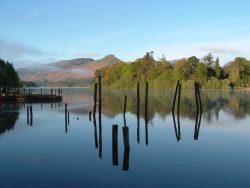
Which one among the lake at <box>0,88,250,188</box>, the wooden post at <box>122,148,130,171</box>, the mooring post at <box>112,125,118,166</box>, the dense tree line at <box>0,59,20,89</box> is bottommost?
the lake at <box>0,88,250,188</box>

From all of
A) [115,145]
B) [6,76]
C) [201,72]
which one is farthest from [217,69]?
[115,145]

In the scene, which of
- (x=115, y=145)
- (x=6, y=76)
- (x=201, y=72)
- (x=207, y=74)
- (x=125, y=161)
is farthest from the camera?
(x=207, y=74)

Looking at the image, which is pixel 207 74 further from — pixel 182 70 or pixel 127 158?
pixel 127 158

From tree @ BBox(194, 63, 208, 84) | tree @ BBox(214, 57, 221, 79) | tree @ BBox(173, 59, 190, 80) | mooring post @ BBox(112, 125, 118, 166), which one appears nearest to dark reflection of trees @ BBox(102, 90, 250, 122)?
mooring post @ BBox(112, 125, 118, 166)

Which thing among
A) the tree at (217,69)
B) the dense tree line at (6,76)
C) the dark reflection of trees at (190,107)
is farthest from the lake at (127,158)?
the tree at (217,69)

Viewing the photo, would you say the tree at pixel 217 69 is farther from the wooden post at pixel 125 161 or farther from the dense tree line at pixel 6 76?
the wooden post at pixel 125 161

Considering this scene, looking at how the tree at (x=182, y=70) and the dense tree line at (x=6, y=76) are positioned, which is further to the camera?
the tree at (x=182, y=70)

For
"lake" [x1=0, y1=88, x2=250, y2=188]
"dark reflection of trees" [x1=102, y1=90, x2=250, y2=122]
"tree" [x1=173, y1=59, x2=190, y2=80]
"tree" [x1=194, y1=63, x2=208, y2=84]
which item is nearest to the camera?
"lake" [x1=0, y1=88, x2=250, y2=188]

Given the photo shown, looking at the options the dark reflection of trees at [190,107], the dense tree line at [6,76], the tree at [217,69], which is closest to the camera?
the dark reflection of trees at [190,107]

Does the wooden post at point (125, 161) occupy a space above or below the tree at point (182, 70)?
below

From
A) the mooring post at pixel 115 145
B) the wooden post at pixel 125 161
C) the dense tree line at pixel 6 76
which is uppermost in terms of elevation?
the dense tree line at pixel 6 76

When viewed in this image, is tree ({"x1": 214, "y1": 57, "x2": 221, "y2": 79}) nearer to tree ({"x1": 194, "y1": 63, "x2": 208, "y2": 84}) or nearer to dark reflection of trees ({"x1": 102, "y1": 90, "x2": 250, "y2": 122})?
tree ({"x1": 194, "y1": 63, "x2": 208, "y2": 84})

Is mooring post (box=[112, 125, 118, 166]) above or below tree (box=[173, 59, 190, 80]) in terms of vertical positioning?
below

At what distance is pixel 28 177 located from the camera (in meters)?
20.7
